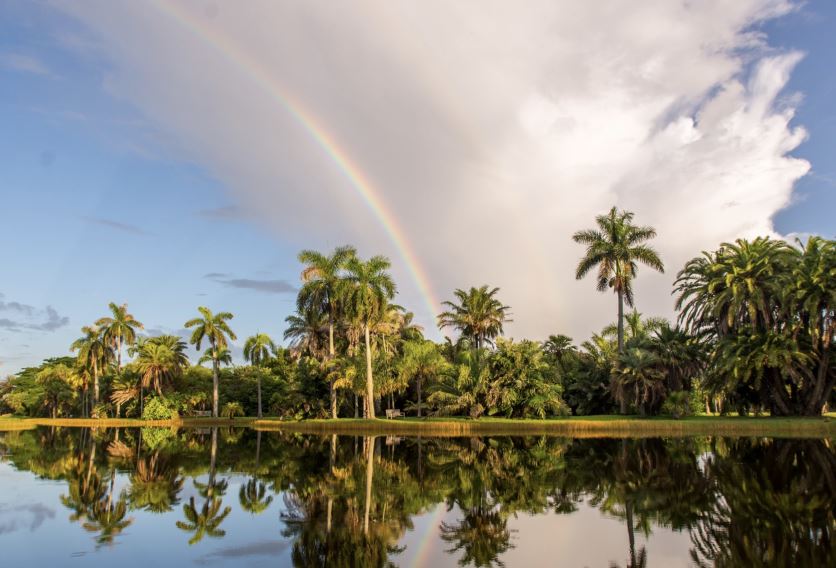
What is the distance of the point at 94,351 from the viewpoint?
252 feet

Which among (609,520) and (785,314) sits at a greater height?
(785,314)

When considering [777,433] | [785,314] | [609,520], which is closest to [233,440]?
[609,520]

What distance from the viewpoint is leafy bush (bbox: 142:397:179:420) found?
2704 inches

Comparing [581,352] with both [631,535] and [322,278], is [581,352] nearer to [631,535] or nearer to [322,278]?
[322,278]

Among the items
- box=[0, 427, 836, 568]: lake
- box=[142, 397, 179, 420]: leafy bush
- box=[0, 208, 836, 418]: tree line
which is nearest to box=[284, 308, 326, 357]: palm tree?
box=[0, 208, 836, 418]: tree line

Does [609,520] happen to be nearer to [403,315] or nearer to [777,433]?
[777,433]

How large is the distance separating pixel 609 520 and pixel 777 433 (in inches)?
1084

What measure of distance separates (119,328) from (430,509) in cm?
7395

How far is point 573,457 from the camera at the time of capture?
27.6 meters

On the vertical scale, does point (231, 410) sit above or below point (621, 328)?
below

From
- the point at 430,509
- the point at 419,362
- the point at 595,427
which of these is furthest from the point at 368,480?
the point at 419,362

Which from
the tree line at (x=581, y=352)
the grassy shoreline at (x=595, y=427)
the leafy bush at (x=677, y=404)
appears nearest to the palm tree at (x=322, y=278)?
the tree line at (x=581, y=352)

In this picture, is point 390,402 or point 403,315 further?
point 403,315

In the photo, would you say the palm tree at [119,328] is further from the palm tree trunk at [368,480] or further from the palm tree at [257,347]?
the palm tree trunk at [368,480]
